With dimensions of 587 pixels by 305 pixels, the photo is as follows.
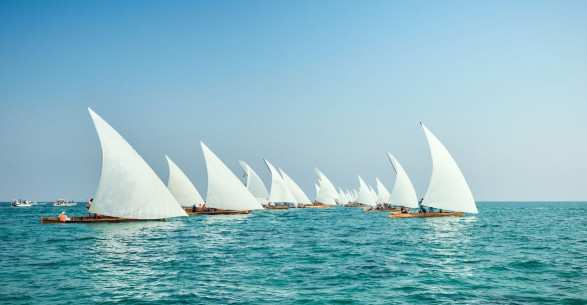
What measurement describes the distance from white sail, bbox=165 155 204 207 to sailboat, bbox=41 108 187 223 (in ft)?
75.9

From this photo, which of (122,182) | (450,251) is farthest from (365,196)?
(450,251)

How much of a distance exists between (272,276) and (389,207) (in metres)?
95.1

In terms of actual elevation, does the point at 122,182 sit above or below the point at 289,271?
above

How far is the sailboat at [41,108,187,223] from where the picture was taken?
165 feet

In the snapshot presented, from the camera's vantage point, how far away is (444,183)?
2527 inches

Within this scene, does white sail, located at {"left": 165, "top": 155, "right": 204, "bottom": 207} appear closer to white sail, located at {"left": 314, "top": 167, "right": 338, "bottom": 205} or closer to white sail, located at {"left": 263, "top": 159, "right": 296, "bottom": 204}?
white sail, located at {"left": 263, "top": 159, "right": 296, "bottom": 204}

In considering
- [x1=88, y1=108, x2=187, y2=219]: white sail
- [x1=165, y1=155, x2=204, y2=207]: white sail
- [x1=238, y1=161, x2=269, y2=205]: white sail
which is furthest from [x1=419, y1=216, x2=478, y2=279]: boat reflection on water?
[x1=238, y1=161, x2=269, y2=205]: white sail

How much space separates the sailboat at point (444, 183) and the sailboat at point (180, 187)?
38.0 meters

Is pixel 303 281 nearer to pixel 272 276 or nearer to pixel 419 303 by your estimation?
pixel 272 276

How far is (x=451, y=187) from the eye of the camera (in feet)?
211

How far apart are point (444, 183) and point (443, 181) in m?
0.33

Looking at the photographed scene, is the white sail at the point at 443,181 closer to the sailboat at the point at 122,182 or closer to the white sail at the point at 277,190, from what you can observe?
the sailboat at the point at 122,182

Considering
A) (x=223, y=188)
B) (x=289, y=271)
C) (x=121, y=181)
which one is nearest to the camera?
(x=289, y=271)

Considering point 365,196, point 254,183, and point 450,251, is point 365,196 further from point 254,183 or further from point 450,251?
point 450,251
